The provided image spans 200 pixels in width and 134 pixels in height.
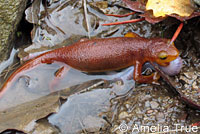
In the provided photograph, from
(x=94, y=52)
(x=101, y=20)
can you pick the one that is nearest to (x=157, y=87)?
(x=94, y=52)

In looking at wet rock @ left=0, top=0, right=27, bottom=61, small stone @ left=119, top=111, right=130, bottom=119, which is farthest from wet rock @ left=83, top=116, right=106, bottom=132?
wet rock @ left=0, top=0, right=27, bottom=61

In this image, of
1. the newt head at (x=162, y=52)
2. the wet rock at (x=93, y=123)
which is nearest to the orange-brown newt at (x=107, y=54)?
the newt head at (x=162, y=52)

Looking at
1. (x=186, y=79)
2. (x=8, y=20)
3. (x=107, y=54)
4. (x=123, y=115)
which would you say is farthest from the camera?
(x=8, y=20)

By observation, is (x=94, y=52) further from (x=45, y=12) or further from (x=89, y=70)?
(x=45, y=12)

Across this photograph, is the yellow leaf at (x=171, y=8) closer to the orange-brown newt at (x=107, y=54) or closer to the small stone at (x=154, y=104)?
the orange-brown newt at (x=107, y=54)

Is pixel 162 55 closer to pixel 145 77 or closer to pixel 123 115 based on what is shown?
pixel 145 77

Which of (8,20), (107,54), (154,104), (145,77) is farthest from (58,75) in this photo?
(154,104)

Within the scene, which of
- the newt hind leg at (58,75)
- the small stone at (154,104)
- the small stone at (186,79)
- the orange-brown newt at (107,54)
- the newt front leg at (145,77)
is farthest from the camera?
the newt hind leg at (58,75)
